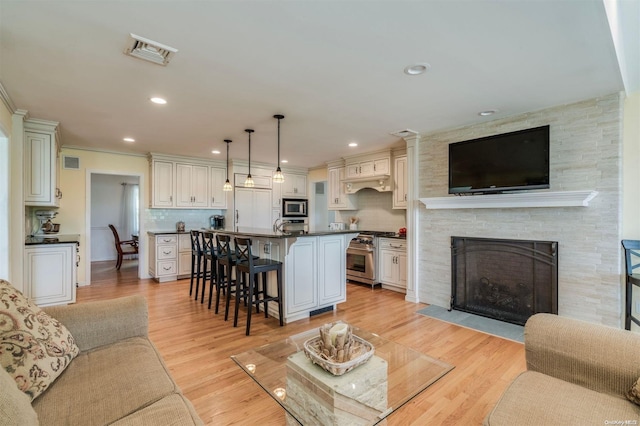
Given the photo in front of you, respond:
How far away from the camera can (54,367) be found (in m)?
1.42

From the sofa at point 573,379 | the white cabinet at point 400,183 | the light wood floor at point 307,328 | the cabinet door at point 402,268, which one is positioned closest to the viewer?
the sofa at point 573,379

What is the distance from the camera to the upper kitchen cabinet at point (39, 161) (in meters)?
3.64

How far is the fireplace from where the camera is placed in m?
3.22

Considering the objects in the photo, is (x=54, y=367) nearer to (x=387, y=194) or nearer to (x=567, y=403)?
(x=567, y=403)

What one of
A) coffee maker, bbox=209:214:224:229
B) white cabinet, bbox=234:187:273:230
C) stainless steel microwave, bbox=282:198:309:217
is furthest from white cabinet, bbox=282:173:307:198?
coffee maker, bbox=209:214:224:229

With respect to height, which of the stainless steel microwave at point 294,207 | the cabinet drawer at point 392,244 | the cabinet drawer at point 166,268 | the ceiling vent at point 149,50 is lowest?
the cabinet drawer at point 166,268

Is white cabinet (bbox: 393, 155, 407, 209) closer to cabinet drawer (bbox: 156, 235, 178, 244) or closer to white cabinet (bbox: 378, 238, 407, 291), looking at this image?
white cabinet (bbox: 378, 238, 407, 291)

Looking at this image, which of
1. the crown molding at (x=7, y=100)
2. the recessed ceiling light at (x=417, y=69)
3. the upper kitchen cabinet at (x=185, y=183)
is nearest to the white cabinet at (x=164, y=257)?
the upper kitchen cabinet at (x=185, y=183)

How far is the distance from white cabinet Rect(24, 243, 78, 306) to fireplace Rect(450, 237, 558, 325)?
5157 mm

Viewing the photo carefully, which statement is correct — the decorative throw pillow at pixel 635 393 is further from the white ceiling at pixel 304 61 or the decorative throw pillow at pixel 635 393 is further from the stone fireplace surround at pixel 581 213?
the stone fireplace surround at pixel 581 213

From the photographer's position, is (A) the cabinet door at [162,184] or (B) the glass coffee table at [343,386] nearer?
(B) the glass coffee table at [343,386]

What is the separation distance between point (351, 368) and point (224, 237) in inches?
98.6

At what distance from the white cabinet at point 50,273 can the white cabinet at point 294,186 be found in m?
4.06

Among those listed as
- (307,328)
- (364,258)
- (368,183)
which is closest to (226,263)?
(307,328)
